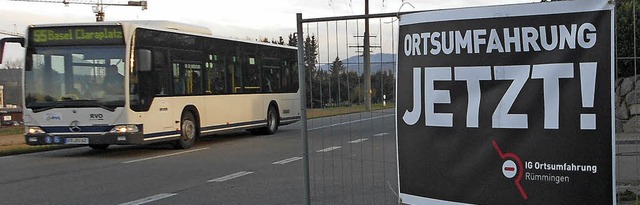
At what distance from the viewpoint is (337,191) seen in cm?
888

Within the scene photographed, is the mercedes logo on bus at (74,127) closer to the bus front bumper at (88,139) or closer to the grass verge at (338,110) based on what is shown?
the bus front bumper at (88,139)

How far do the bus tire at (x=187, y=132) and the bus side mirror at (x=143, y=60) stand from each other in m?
2.08

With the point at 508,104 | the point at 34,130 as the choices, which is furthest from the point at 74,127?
the point at 508,104

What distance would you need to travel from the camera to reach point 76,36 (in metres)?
14.0

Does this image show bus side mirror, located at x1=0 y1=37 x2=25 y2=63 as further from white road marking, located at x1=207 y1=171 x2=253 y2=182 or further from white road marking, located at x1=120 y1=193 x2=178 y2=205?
white road marking, located at x1=120 y1=193 x2=178 y2=205

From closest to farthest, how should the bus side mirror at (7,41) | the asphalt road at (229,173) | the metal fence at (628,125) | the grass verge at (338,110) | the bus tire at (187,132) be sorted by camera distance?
the metal fence at (628,125), the grass verge at (338,110), the asphalt road at (229,173), the bus side mirror at (7,41), the bus tire at (187,132)

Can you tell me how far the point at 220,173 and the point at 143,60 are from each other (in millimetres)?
4003

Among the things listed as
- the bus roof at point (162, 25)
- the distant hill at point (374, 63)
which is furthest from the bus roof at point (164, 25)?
the distant hill at point (374, 63)

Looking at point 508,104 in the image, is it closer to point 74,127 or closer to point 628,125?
point 628,125

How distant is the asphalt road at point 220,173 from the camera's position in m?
8.19

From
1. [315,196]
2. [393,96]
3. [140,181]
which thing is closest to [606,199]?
[393,96]

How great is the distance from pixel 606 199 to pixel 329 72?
90.1 inches

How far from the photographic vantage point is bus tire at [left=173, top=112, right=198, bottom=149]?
627 inches

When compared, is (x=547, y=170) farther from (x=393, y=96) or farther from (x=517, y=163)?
(x=393, y=96)
